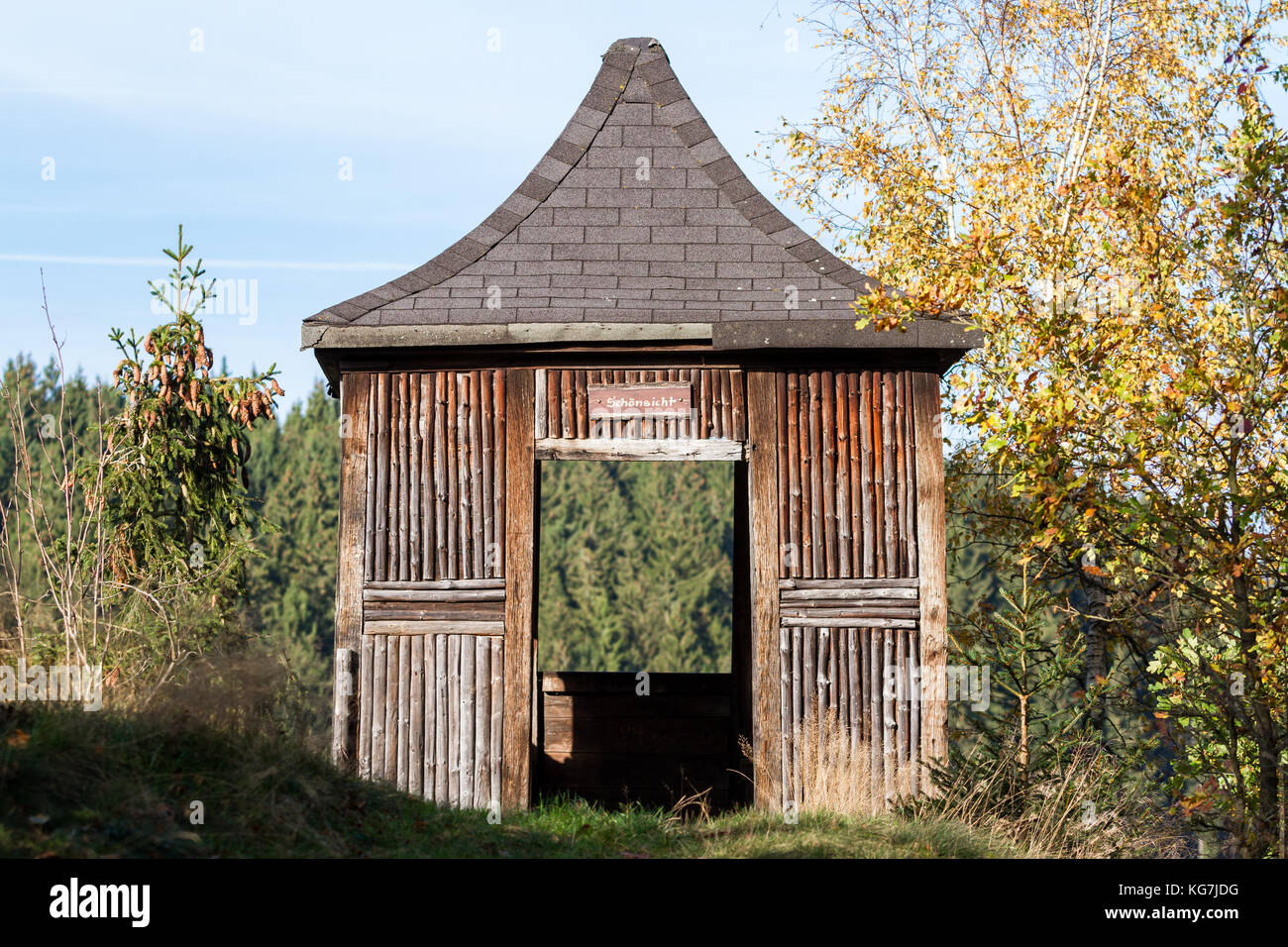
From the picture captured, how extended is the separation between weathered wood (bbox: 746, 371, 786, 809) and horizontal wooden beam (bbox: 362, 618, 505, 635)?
1.93 metres

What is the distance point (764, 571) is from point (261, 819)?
4218 millimetres

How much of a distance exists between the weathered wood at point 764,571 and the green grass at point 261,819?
668 millimetres

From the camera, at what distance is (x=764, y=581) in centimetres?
942

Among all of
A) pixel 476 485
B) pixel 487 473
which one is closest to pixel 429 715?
pixel 476 485

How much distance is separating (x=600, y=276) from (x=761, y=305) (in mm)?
1283

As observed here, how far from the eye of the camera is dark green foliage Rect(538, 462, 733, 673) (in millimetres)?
59969

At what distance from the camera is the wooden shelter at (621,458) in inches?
366

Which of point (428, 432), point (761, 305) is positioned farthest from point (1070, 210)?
point (428, 432)

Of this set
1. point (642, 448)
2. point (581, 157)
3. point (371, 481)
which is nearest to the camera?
point (642, 448)

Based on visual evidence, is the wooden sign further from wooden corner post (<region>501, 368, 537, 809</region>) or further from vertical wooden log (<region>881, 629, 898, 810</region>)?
vertical wooden log (<region>881, 629, 898, 810</region>)

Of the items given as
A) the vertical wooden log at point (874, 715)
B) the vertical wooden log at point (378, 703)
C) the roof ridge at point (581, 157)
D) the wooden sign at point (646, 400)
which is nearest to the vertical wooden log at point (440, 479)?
the vertical wooden log at point (378, 703)

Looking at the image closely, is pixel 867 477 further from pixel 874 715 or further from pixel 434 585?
pixel 434 585

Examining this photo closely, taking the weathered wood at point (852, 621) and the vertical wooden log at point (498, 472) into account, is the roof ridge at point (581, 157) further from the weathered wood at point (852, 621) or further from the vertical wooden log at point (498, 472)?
the weathered wood at point (852, 621)

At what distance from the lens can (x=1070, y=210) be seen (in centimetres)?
1327
